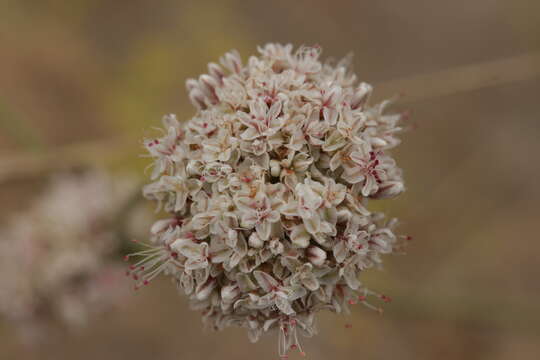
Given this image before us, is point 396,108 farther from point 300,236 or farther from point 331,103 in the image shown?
point 300,236

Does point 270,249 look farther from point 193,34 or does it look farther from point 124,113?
point 193,34

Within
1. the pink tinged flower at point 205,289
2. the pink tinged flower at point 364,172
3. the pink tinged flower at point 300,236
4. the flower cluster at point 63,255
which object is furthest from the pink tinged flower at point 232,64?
the flower cluster at point 63,255

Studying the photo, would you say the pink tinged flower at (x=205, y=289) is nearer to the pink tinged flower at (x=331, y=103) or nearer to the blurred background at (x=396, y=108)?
the pink tinged flower at (x=331, y=103)

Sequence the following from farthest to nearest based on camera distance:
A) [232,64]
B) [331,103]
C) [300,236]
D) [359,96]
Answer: [232,64] → [359,96] → [331,103] → [300,236]

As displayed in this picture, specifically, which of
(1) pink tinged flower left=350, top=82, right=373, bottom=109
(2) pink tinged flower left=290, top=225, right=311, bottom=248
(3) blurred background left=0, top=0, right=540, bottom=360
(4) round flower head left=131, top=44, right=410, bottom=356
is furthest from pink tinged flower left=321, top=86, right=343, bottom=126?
(3) blurred background left=0, top=0, right=540, bottom=360

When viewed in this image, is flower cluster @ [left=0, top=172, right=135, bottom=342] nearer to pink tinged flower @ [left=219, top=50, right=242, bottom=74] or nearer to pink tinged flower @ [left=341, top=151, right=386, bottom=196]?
pink tinged flower @ [left=219, top=50, right=242, bottom=74]

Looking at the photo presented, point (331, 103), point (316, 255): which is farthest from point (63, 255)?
point (331, 103)

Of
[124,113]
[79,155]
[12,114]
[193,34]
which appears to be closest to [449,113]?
[193,34]
